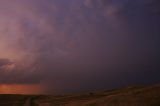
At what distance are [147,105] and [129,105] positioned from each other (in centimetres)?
261

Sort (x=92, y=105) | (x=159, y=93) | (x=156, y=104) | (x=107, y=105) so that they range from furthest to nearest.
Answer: (x=92, y=105) → (x=107, y=105) → (x=159, y=93) → (x=156, y=104)

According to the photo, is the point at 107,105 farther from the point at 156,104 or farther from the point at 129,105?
the point at 156,104

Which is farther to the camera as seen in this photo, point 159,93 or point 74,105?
point 74,105

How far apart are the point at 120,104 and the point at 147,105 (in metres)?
5.10

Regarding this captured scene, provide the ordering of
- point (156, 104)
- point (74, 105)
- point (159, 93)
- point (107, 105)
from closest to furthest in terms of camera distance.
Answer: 1. point (156, 104)
2. point (159, 93)
3. point (107, 105)
4. point (74, 105)

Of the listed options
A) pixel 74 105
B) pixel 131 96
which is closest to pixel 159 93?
pixel 131 96

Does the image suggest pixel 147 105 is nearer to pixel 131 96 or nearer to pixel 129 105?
pixel 129 105

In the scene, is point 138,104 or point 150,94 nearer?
point 138,104

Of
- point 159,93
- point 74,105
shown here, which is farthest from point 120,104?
point 74,105

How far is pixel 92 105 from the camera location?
172 ft

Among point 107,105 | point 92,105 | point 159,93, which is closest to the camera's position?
point 159,93

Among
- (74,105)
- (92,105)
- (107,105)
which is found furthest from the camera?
(74,105)

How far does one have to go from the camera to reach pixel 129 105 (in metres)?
40.7

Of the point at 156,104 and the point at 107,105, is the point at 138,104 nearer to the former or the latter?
the point at 156,104
